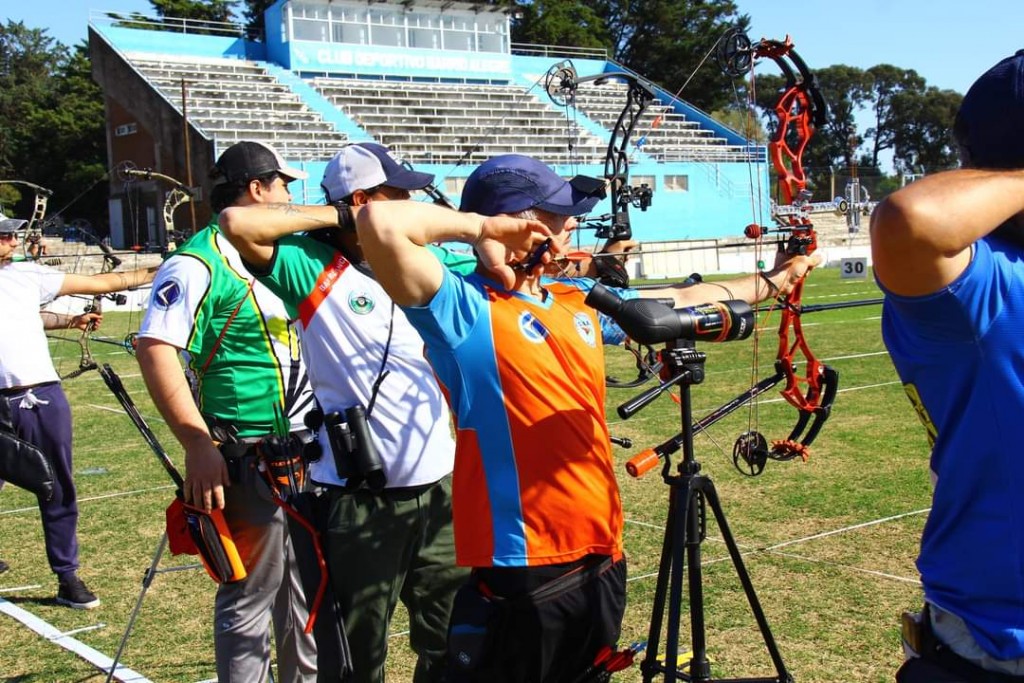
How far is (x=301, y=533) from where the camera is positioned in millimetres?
3369

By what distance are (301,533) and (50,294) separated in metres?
3.27

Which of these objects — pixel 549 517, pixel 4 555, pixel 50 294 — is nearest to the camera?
pixel 549 517

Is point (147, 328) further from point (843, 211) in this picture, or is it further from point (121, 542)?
point (121, 542)

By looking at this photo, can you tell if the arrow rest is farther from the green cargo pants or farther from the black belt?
the black belt

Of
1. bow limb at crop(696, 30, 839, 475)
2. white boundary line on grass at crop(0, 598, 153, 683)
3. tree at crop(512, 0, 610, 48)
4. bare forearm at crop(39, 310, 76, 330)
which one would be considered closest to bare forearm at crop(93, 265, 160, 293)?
bare forearm at crop(39, 310, 76, 330)

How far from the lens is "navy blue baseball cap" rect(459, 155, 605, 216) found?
2850 millimetres

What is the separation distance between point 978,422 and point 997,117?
516mm

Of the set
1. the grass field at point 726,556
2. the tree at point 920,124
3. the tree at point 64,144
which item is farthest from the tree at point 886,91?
the grass field at point 726,556

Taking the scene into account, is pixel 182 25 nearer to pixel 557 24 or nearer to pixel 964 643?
pixel 557 24

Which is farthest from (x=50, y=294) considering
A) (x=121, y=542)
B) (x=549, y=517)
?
(x=549, y=517)

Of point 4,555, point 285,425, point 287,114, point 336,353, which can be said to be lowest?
point 4,555

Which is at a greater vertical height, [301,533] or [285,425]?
[285,425]

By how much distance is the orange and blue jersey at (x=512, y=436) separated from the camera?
8.71 feet

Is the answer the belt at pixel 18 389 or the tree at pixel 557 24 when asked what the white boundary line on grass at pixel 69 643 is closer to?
the belt at pixel 18 389
